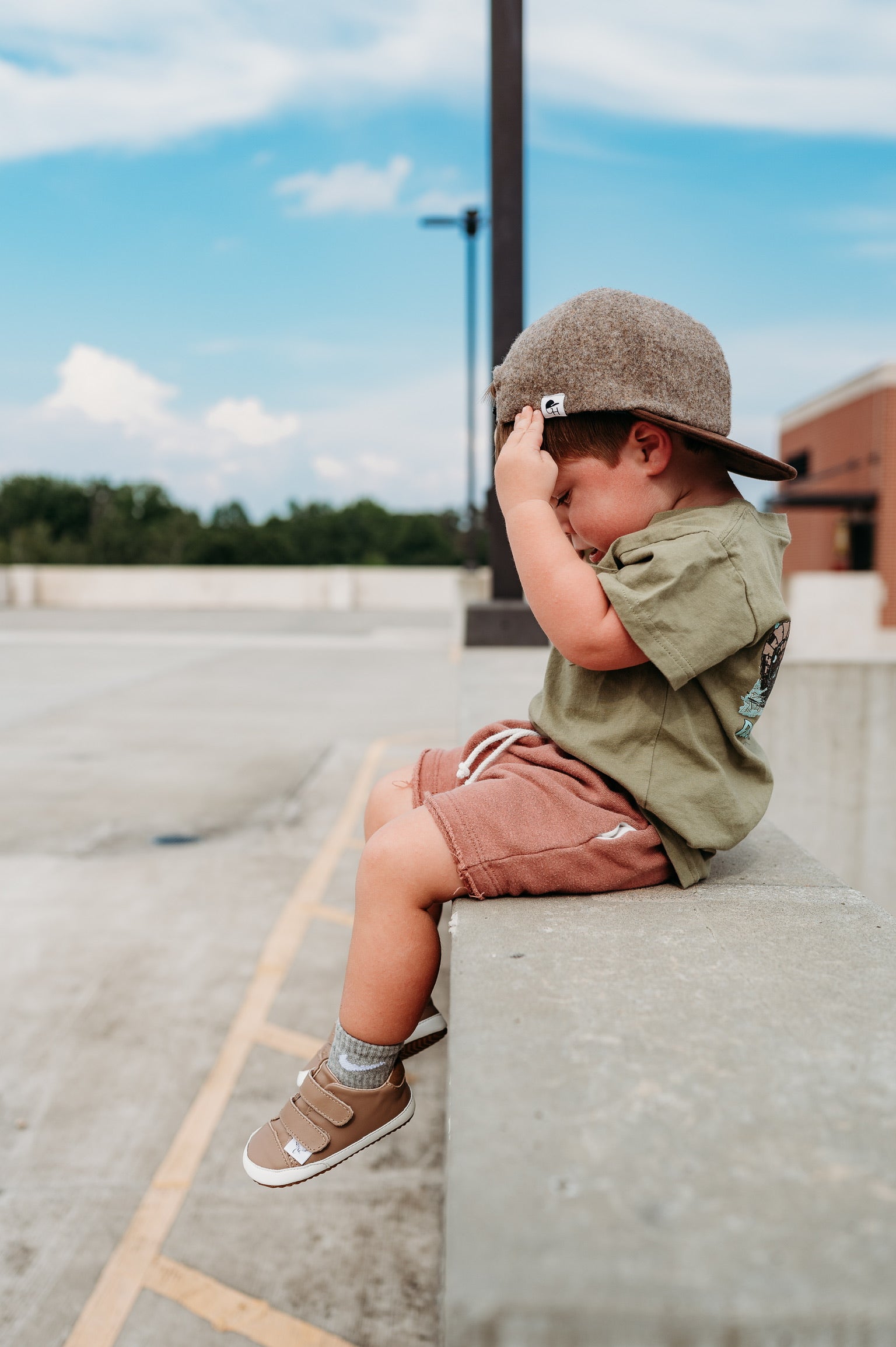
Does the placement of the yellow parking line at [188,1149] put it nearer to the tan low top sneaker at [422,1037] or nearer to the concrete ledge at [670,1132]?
the tan low top sneaker at [422,1037]

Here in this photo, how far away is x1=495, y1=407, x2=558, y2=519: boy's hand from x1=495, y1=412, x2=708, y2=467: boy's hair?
0.03m

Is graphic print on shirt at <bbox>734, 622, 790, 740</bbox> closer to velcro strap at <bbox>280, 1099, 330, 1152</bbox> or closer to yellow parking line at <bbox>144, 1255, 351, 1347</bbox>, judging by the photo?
velcro strap at <bbox>280, 1099, 330, 1152</bbox>

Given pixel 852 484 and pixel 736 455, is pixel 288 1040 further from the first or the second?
pixel 852 484

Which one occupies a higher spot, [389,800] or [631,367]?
[631,367]

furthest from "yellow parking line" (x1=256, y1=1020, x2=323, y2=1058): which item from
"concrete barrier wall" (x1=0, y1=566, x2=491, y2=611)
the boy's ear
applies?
"concrete barrier wall" (x1=0, y1=566, x2=491, y2=611)

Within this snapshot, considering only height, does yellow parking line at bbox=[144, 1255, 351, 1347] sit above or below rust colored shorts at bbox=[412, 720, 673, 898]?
below

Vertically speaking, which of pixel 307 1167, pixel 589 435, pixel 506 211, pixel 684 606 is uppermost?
pixel 506 211

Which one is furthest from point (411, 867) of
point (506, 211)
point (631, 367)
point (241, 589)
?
point (241, 589)

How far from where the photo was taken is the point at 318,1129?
1738mm

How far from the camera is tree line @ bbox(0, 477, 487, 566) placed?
68.3 meters

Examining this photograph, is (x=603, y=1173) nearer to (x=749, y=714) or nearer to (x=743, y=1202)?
(x=743, y=1202)

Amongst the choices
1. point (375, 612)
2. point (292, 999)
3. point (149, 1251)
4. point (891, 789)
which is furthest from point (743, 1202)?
point (375, 612)

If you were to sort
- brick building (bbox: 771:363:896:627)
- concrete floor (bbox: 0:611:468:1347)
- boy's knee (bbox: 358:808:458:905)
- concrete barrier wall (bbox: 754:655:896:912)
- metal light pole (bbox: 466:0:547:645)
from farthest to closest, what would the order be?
brick building (bbox: 771:363:896:627), metal light pole (bbox: 466:0:547:645), concrete barrier wall (bbox: 754:655:896:912), concrete floor (bbox: 0:611:468:1347), boy's knee (bbox: 358:808:458:905)

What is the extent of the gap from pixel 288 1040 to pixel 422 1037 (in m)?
2.17
